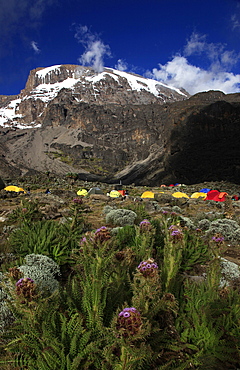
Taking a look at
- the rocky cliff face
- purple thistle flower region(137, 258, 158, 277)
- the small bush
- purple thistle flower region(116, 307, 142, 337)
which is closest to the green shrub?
purple thistle flower region(137, 258, 158, 277)

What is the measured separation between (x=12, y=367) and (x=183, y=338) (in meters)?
1.17

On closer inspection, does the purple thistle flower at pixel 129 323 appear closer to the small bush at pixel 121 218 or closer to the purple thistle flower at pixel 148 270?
the purple thistle flower at pixel 148 270

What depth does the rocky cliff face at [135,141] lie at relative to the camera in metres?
57.8

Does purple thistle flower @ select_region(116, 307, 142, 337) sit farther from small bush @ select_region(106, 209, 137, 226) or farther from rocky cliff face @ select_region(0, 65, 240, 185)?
rocky cliff face @ select_region(0, 65, 240, 185)

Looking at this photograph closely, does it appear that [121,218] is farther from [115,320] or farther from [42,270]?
[115,320]

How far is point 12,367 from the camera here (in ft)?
4.54

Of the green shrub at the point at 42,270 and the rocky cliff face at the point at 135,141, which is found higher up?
the rocky cliff face at the point at 135,141

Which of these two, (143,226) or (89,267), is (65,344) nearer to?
(89,267)

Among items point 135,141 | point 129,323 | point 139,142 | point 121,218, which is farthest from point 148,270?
point 135,141

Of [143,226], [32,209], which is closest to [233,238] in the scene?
[143,226]

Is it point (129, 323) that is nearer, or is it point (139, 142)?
point (129, 323)

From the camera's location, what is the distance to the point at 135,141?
12381 centimetres

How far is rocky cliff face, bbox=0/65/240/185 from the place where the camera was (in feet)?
190

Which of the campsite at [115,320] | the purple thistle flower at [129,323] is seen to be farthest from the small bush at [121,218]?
the purple thistle flower at [129,323]
